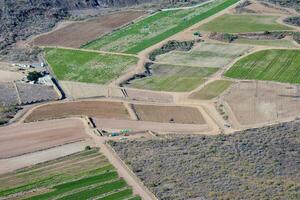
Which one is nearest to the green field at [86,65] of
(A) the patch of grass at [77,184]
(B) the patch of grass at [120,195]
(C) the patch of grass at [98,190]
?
(A) the patch of grass at [77,184]

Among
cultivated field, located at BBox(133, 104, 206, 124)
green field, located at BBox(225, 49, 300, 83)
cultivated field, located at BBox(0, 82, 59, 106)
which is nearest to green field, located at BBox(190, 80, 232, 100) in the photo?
green field, located at BBox(225, 49, 300, 83)

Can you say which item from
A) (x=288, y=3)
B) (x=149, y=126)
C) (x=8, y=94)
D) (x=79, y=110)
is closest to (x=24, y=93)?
(x=8, y=94)

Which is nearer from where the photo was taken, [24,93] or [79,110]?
[79,110]

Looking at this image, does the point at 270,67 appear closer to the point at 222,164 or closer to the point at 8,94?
the point at 222,164

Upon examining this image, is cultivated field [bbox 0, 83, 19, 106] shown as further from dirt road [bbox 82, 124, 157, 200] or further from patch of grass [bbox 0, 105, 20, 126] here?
dirt road [bbox 82, 124, 157, 200]

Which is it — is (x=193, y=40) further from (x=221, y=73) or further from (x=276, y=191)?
(x=276, y=191)

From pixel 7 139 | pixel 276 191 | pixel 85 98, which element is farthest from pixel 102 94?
pixel 276 191
